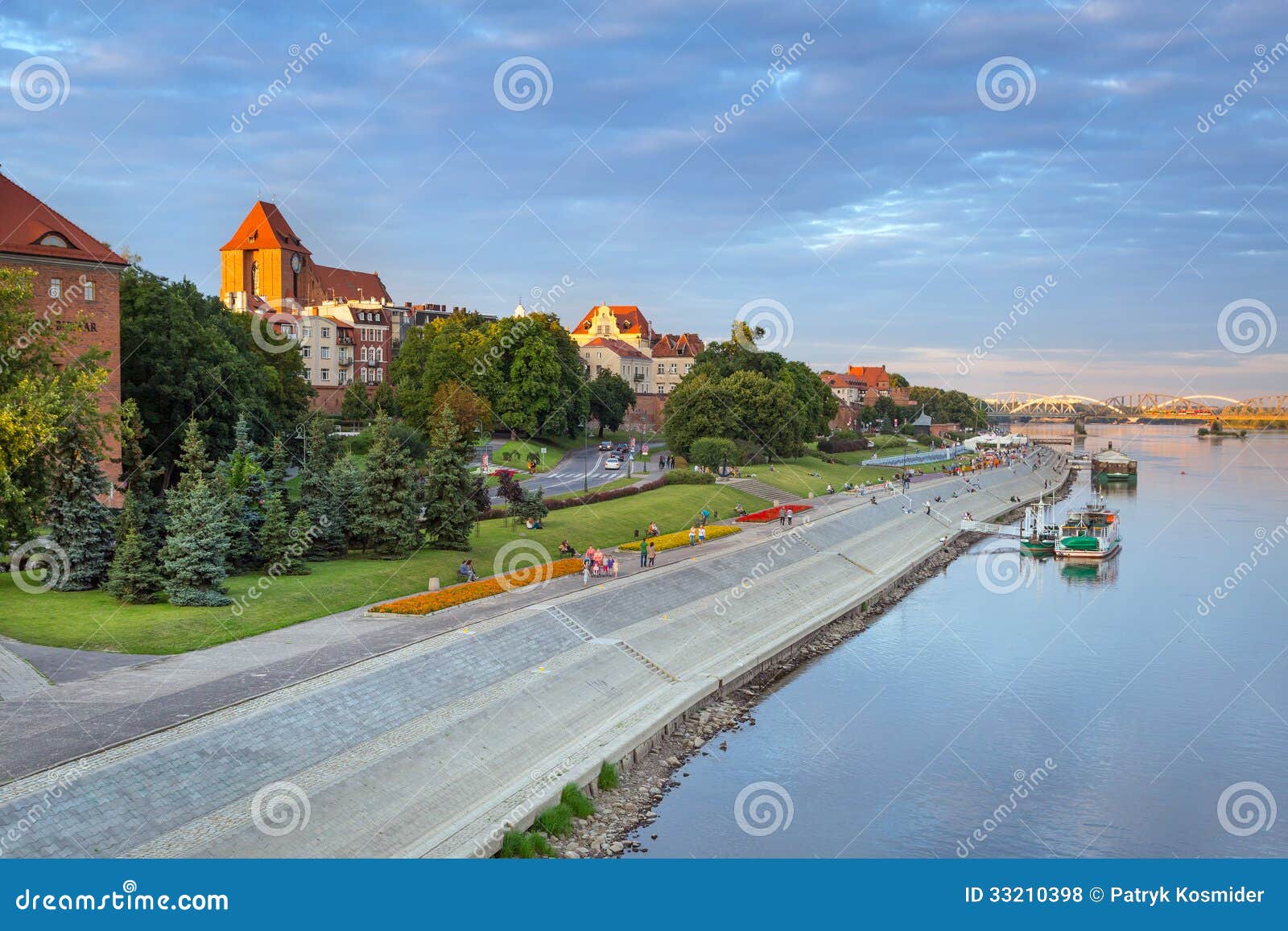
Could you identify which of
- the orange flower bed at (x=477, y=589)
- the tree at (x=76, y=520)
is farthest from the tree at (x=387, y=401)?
the tree at (x=76, y=520)

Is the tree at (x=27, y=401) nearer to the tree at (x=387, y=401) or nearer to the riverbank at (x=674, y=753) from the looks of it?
the riverbank at (x=674, y=753)

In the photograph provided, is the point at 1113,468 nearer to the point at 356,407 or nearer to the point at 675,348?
the point at 675,348

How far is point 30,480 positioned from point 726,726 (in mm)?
17900

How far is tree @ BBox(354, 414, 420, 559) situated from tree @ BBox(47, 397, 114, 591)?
8.17 meters

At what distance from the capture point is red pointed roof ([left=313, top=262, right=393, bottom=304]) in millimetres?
125562

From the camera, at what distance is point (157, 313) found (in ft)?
163

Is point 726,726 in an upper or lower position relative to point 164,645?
lower

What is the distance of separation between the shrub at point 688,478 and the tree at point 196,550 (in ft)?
127

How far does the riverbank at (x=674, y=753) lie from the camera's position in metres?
20.9

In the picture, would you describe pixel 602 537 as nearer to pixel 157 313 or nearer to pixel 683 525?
pixel 683 525

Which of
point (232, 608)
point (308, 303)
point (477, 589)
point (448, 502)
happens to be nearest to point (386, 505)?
point (448, 502)

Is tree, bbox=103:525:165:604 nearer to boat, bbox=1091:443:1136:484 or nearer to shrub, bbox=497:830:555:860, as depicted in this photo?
shrub, bbox=497:830:555:860

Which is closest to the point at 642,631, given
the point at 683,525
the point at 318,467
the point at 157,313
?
the point at 318,467

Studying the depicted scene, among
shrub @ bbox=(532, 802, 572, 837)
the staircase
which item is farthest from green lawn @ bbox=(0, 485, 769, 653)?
the staircase
